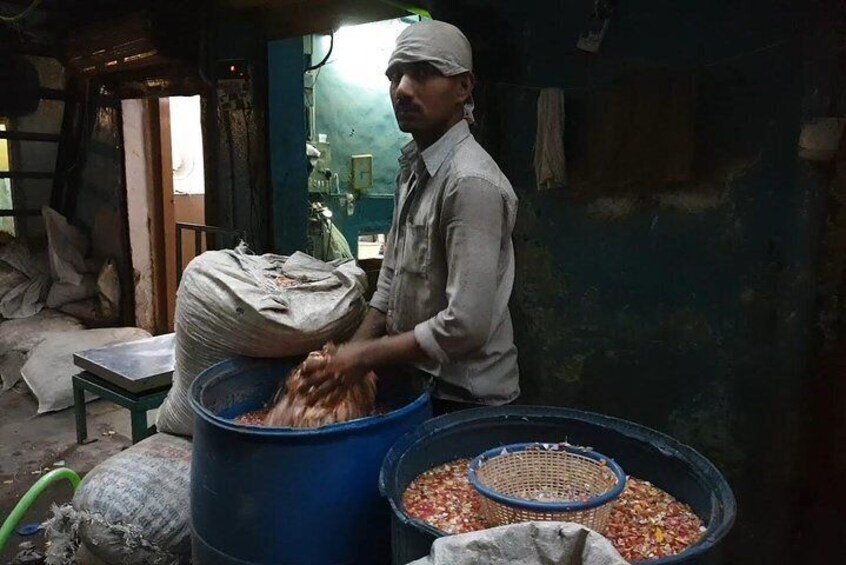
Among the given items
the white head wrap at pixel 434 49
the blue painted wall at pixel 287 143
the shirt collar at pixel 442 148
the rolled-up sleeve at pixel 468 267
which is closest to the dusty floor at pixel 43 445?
the blue painted wall at pixel 287 143

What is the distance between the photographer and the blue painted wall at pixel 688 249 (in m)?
2.40

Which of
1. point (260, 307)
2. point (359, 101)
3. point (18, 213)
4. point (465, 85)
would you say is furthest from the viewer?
point (359, 101)

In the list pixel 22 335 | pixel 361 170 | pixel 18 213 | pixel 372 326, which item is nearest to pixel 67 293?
pixel 22 335

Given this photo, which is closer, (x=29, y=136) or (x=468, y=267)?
(x=468, y=267)

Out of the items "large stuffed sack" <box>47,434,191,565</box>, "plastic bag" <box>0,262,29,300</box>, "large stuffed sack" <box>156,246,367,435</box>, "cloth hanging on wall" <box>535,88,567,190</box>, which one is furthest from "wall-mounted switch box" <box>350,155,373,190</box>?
"large stuffed sack" <box>47,434,191,565</box>

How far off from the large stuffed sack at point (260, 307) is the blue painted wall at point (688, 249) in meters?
1.03

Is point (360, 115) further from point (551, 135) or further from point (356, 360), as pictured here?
point (356, 360)

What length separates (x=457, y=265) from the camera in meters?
1.61

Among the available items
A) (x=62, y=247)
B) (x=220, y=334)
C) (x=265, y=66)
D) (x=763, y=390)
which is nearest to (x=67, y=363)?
(x=62, y=247)

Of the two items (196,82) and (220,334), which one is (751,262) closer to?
(220,334)

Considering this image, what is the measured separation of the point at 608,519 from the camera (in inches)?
52.7

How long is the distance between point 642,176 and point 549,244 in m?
0.50

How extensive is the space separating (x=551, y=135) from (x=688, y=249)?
0.73 metres

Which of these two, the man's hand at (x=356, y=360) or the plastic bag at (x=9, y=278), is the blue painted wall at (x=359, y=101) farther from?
the man's hand at (x=356, y=360)
